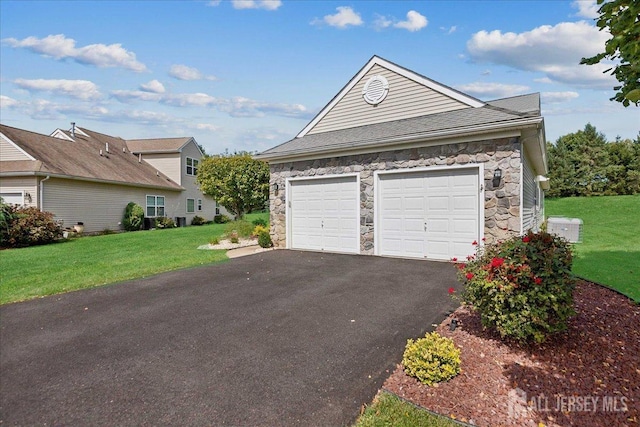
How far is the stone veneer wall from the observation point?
736cm

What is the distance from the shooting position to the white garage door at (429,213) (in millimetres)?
7965

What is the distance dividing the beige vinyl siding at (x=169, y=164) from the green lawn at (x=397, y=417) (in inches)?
1017

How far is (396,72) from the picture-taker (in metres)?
10.8

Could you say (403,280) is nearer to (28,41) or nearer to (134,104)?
(28,41)

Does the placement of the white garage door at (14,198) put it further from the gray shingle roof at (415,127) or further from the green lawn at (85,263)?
Result: the gray shingle roof at (415,127)

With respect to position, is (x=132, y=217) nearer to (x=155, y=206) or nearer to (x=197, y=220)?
(x=155, y=206)

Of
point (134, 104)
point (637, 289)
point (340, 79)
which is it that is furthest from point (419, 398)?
point (134, 104)

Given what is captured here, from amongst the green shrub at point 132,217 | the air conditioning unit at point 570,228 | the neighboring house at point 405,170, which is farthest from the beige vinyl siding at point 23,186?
the air conditioning unit at point 570,228

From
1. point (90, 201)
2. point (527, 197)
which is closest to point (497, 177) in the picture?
point (527, 197)

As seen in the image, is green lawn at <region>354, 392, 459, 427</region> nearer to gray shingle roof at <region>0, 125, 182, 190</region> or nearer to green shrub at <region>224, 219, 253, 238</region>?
green shrub at <region>224, 219, 253, 238</region>

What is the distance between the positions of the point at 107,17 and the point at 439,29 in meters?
9.84

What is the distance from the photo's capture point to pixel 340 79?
43.7 feet

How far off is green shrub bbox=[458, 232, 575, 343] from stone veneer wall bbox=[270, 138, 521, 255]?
A: 13.6 ft

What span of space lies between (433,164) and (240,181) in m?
11.7
